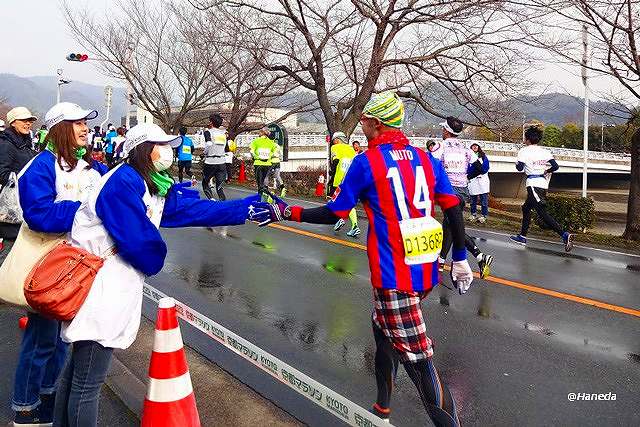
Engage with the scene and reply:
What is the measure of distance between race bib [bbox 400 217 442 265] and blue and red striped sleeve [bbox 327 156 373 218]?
29cm

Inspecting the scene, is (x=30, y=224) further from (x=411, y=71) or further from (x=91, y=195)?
(x=411, y=71)

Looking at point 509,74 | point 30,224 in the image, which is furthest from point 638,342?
point 509,74

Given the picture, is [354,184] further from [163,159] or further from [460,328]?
[460,328]

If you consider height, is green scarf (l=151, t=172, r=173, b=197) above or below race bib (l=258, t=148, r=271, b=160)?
below

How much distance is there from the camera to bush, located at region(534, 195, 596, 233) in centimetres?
1242

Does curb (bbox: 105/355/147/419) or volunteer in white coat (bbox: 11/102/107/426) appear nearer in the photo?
volunteer in white coat (bbox: 11/102/107/426)

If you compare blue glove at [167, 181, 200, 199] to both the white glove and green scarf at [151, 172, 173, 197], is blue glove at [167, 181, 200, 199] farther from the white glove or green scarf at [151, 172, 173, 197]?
the white glove

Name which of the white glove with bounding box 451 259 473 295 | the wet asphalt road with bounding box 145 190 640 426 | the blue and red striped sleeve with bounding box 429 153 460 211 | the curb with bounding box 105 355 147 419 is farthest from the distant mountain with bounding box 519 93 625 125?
the curb with bounding box 105 355 147 419

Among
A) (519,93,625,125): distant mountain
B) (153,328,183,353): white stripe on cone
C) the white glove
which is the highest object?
(519,93,625,125): distant mountain

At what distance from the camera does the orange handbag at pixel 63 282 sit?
101 inches

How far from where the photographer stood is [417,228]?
2.92m

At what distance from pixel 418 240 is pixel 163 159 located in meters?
1.39

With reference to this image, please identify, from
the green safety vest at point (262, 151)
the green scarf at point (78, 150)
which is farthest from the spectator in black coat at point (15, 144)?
the green safety vest at point (262, 151)

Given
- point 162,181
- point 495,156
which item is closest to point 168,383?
point 162,181
